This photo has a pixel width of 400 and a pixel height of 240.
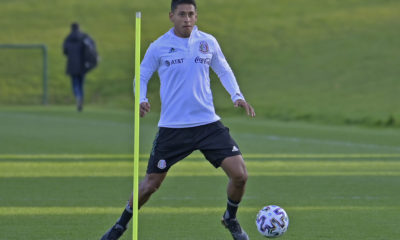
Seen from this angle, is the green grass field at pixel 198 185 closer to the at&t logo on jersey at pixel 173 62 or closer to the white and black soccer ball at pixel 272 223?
the white and black soccer ball at pixel 272 223

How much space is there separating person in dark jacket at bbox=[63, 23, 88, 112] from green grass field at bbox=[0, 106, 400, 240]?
23.9 feet

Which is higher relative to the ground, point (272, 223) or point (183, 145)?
point (183, 145)

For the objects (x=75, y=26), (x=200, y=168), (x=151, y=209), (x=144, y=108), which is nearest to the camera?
(x=144, y=108)

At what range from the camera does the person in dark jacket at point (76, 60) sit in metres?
30.7

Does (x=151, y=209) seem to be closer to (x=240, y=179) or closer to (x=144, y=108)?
(x=240, y=179)

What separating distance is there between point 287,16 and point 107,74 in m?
11.1

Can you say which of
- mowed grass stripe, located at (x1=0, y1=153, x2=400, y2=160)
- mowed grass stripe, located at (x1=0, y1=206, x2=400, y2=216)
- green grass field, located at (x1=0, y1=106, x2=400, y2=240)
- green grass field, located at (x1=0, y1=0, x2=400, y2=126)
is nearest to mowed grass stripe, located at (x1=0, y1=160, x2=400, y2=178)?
green grass field, located at (x1=0, y1=106, x2=400, y2=240)

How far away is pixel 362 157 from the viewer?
1730 cm

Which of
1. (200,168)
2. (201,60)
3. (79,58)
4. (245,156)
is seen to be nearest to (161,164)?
(201,60)

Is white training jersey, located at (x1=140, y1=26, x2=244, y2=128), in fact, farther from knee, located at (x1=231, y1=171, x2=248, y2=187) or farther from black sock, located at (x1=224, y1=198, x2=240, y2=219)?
black sock, located at (x1=224, y1=198, x2=240, y2=219)

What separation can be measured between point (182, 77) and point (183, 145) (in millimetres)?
553

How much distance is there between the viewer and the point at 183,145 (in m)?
8.84

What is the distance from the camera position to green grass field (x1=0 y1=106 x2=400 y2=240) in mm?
10016

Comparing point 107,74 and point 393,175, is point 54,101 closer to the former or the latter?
point 107,74
